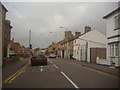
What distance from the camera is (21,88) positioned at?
741 centimetres

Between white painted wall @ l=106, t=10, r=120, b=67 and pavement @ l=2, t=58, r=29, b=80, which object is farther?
white painted wall @ l=106, t=10, r=120, b=67

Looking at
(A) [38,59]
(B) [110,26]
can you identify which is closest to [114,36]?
(B) [110,26]

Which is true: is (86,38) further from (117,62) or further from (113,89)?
(113,89)

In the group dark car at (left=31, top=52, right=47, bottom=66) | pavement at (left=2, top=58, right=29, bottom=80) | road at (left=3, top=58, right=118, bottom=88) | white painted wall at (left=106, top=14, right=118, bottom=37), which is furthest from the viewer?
dark car at (left=31, top=52, right=47, bottom=66)

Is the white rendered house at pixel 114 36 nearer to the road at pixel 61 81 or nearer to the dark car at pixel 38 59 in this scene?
the road at pixel 61 81

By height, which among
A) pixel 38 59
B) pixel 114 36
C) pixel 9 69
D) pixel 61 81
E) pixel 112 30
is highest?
pixel 112 30

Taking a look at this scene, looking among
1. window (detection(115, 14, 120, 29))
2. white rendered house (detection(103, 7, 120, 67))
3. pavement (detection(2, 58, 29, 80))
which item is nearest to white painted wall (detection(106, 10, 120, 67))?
white rendered house (detection(103, 7, 120, 67))

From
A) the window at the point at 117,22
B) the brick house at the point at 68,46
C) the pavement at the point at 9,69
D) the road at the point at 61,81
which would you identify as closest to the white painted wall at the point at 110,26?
the window at the point at 117,22

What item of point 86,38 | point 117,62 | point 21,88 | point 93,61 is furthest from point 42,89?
point 86,38

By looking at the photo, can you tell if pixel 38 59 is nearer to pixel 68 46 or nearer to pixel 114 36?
pixel 114 36

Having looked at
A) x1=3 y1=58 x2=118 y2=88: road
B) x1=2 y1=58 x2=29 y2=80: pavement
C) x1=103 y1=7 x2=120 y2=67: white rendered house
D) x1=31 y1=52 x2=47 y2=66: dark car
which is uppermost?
x1=103 y1=7 x2=120 y2=67: white rendered house

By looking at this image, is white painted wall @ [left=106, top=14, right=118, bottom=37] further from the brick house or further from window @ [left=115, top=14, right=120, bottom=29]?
the brick house

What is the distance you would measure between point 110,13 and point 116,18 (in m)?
1.27

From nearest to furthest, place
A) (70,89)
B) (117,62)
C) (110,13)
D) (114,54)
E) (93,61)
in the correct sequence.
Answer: (70,89) → (117,62) → (114,54) → (110,13) → (93,61)
